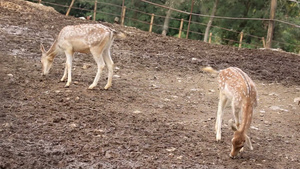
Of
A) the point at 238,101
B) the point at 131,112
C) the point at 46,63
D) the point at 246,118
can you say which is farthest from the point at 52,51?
the point at 246,118

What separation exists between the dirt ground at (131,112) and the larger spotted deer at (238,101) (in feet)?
0.91

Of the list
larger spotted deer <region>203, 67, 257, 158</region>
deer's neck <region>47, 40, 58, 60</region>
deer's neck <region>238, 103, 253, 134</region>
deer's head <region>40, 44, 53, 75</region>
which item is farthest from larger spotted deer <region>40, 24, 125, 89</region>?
deer's neck <region>238, 103, 253, 134</region>

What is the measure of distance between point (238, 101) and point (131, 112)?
2.02 m

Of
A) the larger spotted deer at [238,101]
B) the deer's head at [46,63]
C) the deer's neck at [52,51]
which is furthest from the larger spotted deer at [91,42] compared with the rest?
the larger spotted deer at [238,101]

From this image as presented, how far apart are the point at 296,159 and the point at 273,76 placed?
6346 mm

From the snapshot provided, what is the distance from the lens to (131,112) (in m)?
7.43

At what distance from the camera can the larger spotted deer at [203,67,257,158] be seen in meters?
5.77

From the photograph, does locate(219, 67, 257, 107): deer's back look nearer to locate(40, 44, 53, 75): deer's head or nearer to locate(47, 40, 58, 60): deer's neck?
locate(47, 40, 58, 60): deer's neck

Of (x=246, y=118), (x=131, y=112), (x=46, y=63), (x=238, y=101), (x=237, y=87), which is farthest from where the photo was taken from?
(x=46, y=63)

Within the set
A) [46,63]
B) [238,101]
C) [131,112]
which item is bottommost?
[131,112]

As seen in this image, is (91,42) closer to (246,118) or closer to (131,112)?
(131,112)

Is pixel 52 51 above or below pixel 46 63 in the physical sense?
above

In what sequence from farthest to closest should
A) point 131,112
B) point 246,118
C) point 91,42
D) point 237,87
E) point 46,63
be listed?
point 46,63, point 91,42, point 131,112, point 237,87, point 246,118

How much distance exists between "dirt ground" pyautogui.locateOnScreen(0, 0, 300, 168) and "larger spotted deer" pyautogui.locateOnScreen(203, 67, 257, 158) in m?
0.28
